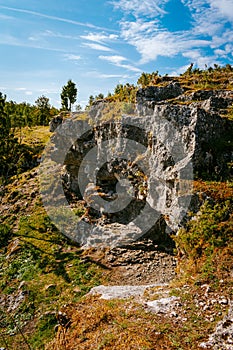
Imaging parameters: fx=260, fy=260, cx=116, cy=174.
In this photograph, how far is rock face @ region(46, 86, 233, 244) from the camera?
1919cm

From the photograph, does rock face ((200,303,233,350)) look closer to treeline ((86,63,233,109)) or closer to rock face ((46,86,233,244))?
rock face ((46,86,233,244))

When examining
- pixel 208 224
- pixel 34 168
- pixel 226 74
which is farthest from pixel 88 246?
pixel 226 74

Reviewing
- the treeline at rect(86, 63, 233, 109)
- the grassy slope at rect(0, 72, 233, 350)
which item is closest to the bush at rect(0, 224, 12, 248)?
the grassy slope at rect(0, 72, 233, 350)

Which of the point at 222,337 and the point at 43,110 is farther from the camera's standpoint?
the point at 43,110

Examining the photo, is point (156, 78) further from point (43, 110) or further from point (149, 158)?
point (43, 110)

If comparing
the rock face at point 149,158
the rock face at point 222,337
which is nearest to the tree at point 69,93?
the rock face at point 149,158

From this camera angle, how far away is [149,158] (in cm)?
2411

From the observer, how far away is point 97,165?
3147 cm

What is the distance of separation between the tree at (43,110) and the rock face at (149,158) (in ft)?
115

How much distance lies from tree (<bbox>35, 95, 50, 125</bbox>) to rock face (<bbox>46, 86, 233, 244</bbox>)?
35119 millimetres

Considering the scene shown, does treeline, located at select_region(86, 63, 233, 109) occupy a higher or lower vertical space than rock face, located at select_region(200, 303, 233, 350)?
higher

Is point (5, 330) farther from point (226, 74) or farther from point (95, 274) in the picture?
point (226, 74)

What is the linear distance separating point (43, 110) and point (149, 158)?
5375 centimetres

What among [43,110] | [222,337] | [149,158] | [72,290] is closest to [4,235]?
[72,290]
